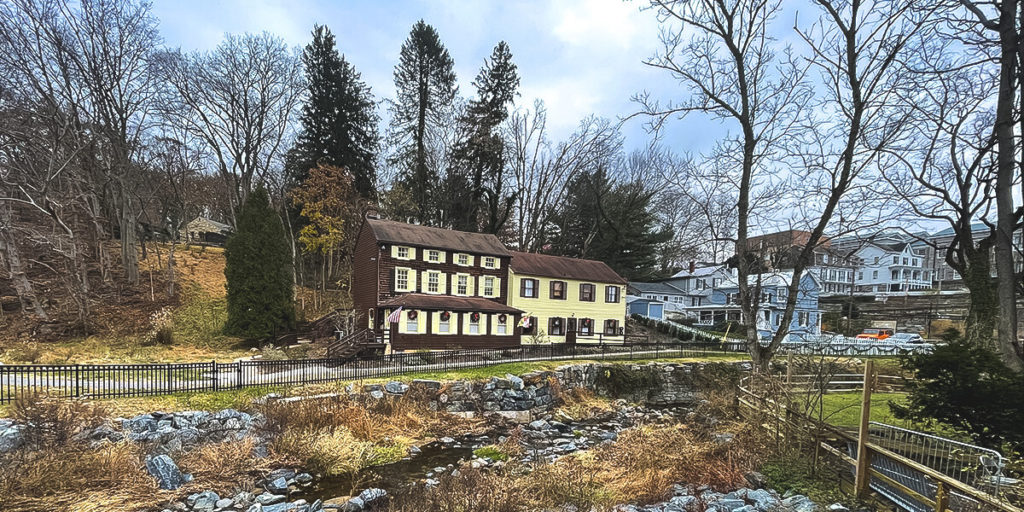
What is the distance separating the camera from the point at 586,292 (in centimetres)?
2850

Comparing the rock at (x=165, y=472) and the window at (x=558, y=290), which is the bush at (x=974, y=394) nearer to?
the rock at (x=165, y=472)

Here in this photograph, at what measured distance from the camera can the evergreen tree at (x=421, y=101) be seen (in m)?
34.9

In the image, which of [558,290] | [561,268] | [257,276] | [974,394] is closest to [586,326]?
[558,290]

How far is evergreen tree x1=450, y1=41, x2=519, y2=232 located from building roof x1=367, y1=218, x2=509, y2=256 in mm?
9258

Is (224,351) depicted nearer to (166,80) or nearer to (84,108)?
(84,108)

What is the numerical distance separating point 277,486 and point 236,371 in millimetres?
6304

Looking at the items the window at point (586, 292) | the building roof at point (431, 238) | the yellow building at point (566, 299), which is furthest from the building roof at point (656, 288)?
the building roof at point (431, 238)

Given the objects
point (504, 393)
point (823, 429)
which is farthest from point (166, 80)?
point (823, 429)

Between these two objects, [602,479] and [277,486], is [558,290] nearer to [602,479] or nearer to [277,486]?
[602,479]

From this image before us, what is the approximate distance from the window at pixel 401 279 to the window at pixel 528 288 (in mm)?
7446

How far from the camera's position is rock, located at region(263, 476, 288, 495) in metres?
8.33

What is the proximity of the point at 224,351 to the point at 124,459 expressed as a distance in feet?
38.1

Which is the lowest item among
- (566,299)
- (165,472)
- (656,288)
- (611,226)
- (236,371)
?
(165,472)

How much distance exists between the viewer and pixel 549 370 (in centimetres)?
1717
